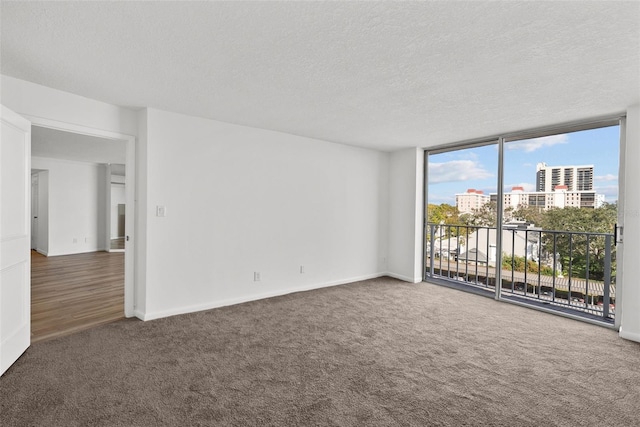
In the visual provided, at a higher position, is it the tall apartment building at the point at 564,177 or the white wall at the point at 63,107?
the white wall at the point at 63,107

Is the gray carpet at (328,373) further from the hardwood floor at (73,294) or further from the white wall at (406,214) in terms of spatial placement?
the white wall at (406,214)

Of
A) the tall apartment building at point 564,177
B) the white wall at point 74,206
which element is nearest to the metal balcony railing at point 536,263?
the tall apartment building at point 564,177

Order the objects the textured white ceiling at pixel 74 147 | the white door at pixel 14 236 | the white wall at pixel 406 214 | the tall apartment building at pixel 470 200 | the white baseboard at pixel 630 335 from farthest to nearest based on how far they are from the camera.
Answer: the white wall at pixel 406 214
the textured white ceiling at pixel 74 147
the tall apartment building at pixel 470 200
the white baseboard at pixel 630 335
the white door at pixel 14 236

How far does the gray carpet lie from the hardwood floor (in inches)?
16.0

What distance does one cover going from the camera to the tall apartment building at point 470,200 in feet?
15.1

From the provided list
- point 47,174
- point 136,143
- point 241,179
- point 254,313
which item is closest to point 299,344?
point 254,313

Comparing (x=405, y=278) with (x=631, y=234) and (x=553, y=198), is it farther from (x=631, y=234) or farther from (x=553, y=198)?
(x=631, y=234)

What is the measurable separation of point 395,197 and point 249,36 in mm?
4031

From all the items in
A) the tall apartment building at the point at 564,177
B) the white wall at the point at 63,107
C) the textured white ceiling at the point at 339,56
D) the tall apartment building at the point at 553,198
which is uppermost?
the textured white ceiling at the point at 339,56

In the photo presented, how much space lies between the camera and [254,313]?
3.56m

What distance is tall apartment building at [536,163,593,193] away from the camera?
11.8 feet

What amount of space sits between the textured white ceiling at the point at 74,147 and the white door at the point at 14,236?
2.40m

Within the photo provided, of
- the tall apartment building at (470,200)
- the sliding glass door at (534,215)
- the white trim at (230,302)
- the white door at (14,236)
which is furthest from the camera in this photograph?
the tall apartment building at (470,200)

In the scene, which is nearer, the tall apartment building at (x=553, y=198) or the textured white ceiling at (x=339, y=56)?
the textured white ceiling at (x=339, y=56)
